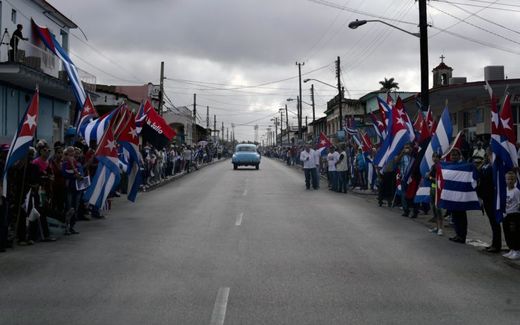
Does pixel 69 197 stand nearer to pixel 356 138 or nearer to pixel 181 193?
pixel 181 193

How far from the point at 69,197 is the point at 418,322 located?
835 centimetres

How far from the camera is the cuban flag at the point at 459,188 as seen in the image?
10.8m

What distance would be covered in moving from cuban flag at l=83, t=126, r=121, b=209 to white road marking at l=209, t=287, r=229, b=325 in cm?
707

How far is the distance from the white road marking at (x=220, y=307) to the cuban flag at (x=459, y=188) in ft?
18.6

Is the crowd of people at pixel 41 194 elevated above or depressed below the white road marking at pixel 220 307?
above

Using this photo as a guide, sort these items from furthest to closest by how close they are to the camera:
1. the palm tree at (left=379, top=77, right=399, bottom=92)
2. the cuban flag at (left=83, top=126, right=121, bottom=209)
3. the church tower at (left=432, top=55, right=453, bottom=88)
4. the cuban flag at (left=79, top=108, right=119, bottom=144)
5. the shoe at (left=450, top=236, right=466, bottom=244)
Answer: the palm tree at (left=379, top=77, right=399, bottom=92) → the church tower at (left=432, top=55, right=453, bottom=88) → the cuban flag at (left=79, top=108, right=119, bottom=144) → the cuban flag at (left=83, top=126, right=121, bottom=209) → the shoe at (left=450, top=236, right=466, bottom=244)

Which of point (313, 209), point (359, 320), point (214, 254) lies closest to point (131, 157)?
point (313, 209)

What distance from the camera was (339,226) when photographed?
42.2ft

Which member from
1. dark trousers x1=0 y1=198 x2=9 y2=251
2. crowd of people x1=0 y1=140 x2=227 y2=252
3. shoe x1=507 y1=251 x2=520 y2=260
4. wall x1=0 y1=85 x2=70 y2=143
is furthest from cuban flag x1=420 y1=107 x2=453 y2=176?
wall x1=0 y1=85 x2=70 y2=143

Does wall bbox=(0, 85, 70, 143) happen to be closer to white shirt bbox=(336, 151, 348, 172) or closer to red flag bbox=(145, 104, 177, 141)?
red flag bbox=(145, 104, 177, 141)

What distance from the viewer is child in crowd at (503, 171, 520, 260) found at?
9281mm

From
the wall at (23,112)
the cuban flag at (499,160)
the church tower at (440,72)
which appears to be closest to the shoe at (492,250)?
the cuban flag at (499,160)

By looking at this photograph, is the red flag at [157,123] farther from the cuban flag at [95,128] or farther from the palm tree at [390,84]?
the palm tree at [390,84]

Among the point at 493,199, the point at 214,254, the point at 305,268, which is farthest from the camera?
the point at 493,199
